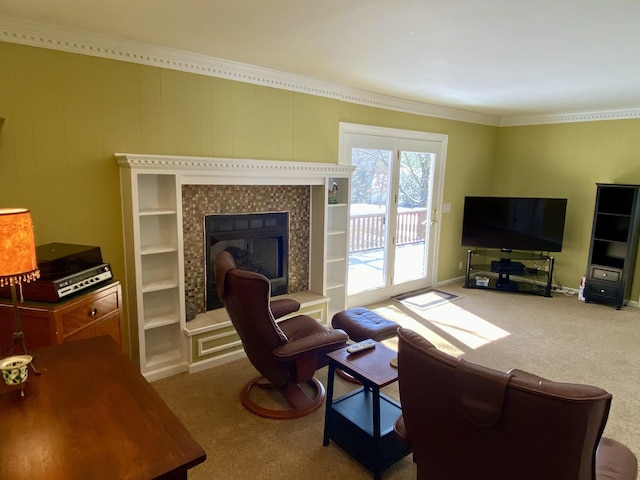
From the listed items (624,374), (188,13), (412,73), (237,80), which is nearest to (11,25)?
(188,13)

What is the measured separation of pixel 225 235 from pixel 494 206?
12.3 feet

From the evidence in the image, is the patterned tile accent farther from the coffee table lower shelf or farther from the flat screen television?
the flat screen television

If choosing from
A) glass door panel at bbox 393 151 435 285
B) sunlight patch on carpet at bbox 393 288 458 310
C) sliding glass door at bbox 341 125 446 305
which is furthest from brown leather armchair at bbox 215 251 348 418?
glass door panel at bbox 393 151 435 285

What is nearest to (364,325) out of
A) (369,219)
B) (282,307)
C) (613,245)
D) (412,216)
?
(282,307)

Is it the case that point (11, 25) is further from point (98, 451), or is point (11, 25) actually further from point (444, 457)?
point (444, 457)

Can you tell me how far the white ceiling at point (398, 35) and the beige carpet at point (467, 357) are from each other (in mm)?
2401

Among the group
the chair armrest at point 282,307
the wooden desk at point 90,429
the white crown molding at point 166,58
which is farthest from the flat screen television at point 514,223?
the wooden desk at point 90,429

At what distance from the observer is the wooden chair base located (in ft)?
8.77

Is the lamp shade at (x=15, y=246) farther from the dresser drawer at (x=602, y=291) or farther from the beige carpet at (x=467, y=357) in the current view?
the dresser drawer at (x=602, y=291)

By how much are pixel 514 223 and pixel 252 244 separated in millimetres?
3629

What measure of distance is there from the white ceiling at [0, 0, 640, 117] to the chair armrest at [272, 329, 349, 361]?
1.84 metres

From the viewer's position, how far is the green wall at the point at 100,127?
8.45 feet

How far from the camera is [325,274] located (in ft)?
13.1

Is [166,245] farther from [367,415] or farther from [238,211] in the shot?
[367,415]
